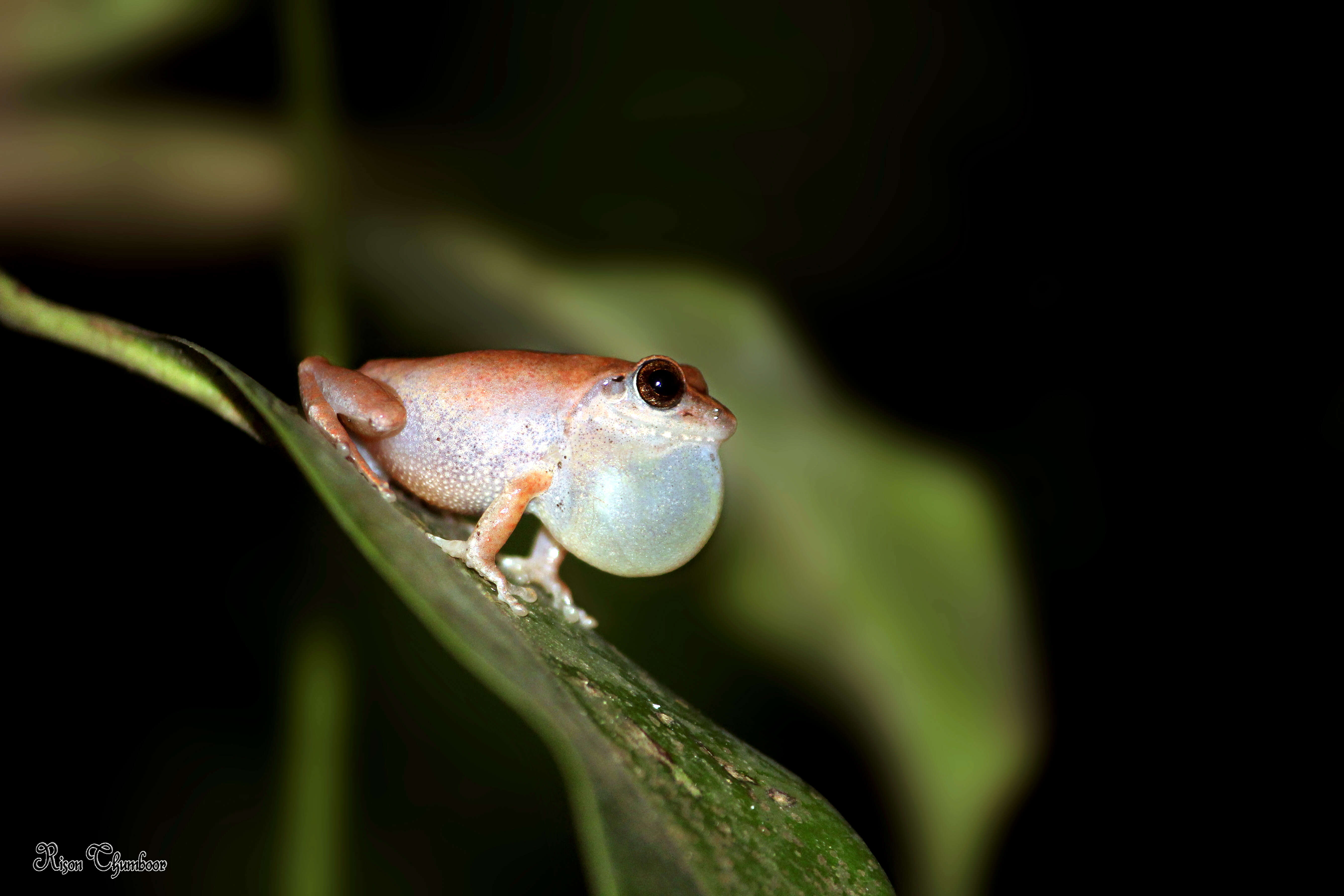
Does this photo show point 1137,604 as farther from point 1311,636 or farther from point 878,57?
point 878,57

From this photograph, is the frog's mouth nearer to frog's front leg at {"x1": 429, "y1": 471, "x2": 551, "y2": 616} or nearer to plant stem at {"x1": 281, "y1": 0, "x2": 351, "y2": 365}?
frog's front leg at {"x1": 429, "y1": 471, "x2": 551, "y2": 616}

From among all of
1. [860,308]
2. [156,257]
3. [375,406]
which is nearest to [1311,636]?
[860,308]

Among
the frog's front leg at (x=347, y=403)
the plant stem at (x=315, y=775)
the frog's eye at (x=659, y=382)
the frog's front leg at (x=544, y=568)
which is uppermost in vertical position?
the frog's eye at (x=659, y=382)

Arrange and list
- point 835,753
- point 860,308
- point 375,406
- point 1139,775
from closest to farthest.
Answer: point 375,406 < point 835,753 < point 1139,775 < point 860,308

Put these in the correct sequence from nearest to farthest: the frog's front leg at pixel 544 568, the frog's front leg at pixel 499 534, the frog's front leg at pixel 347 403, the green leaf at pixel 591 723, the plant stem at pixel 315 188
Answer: the green leaf at pixel 591 723 < the frog's front leg at pixel 499 534 < the frog's front leg at pixel 347 403 < the frog's front leg at pixel 544 568 < the plant stem at pixel 315 188

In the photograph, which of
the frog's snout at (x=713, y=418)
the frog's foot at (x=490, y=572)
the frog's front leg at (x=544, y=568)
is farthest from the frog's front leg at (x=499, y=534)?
the frog's snout at (x=713, y=418)

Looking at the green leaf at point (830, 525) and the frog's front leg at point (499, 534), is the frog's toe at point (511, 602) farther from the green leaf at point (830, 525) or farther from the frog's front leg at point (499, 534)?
the green leaf at point (830, 525)
